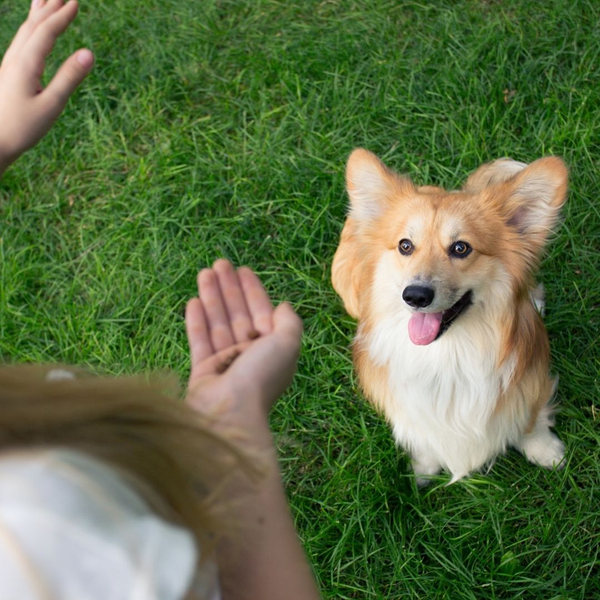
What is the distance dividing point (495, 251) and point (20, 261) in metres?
2.56

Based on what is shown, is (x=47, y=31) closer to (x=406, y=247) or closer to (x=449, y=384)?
(x=406, y=247)

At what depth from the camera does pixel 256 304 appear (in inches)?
64.1

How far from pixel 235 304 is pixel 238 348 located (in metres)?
0.14

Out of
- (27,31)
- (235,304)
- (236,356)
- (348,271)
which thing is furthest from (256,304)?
(27,31)

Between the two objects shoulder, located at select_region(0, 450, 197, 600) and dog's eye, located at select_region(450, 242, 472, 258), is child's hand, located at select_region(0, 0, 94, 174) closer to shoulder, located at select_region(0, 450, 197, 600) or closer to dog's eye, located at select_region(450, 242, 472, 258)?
shoulder, located at select_region(0, 450, 197, 600)

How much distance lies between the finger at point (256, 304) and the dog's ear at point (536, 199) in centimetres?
101

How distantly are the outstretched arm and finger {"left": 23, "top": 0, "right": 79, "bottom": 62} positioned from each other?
891 mm

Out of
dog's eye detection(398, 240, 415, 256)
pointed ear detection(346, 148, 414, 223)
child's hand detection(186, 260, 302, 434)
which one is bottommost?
dog's eye detection(398, 240, 415, 256)

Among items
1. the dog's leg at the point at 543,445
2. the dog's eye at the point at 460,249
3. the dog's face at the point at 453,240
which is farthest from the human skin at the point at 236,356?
the dog's leg at the point at 543,445

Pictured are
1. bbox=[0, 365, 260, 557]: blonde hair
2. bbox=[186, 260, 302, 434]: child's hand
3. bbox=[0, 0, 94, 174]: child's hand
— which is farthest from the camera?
bbox=[0, 0, 94, 174]: child's hand

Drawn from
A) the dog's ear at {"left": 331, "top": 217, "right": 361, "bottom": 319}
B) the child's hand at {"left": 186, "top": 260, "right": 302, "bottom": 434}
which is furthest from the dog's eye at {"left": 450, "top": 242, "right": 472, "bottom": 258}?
the child's hand at {"left": 186, "top": 260, "right": 302, "bottom": 434}

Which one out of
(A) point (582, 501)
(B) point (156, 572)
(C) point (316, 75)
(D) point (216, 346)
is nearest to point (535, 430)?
(A) point (582, 501)

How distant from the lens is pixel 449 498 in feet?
8.13

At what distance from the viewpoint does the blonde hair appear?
1003 millimetres
